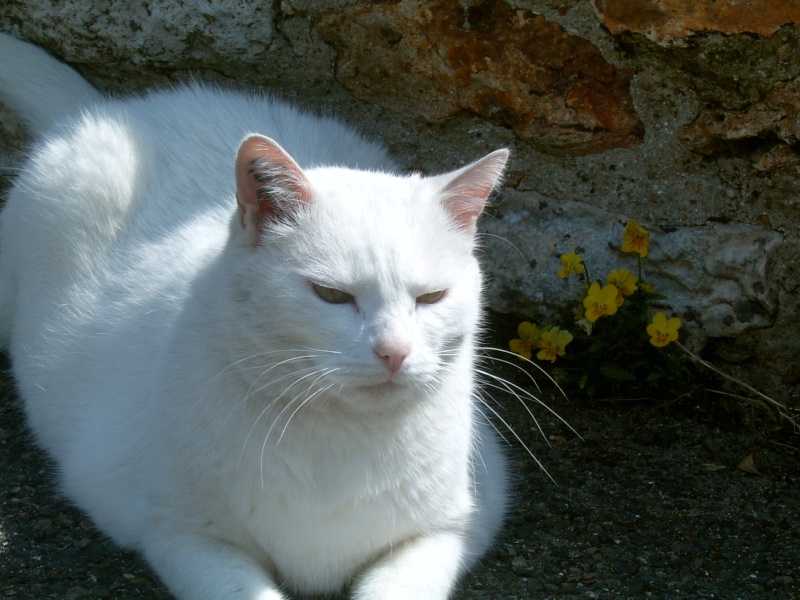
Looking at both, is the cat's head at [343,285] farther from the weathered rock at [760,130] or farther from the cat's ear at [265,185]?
the weathered rock at [760,130]

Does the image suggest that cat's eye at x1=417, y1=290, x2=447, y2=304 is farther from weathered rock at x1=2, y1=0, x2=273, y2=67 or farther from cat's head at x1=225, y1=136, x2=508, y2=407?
weathered rock at x1=2, y1=0, x2=273, y2=67

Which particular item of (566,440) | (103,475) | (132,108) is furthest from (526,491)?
(132,108)

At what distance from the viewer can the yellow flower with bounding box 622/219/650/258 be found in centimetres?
271

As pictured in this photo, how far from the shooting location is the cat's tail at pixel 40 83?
3045 millimetres

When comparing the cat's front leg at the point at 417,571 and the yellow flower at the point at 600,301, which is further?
the yellow flower at the point at 600,301

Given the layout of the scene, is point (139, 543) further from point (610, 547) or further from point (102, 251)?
point (610, 547)

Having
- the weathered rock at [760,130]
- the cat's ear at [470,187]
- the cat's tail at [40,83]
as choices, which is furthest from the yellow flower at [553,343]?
the cat's tail at [40,83]

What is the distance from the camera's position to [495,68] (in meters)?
2.77

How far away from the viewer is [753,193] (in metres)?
2.68

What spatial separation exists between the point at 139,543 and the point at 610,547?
1.14 meters

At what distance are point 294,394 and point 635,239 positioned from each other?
3.98 ft

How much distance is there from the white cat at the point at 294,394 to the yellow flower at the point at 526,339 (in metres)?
0.38

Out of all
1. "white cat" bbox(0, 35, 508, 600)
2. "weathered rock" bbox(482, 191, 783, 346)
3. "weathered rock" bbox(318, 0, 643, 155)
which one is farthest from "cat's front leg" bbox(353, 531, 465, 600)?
"weathered rock" bbox(318, 0, 643, 155)

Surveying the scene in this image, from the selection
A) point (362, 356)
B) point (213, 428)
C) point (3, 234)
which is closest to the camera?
point (362, 356)
